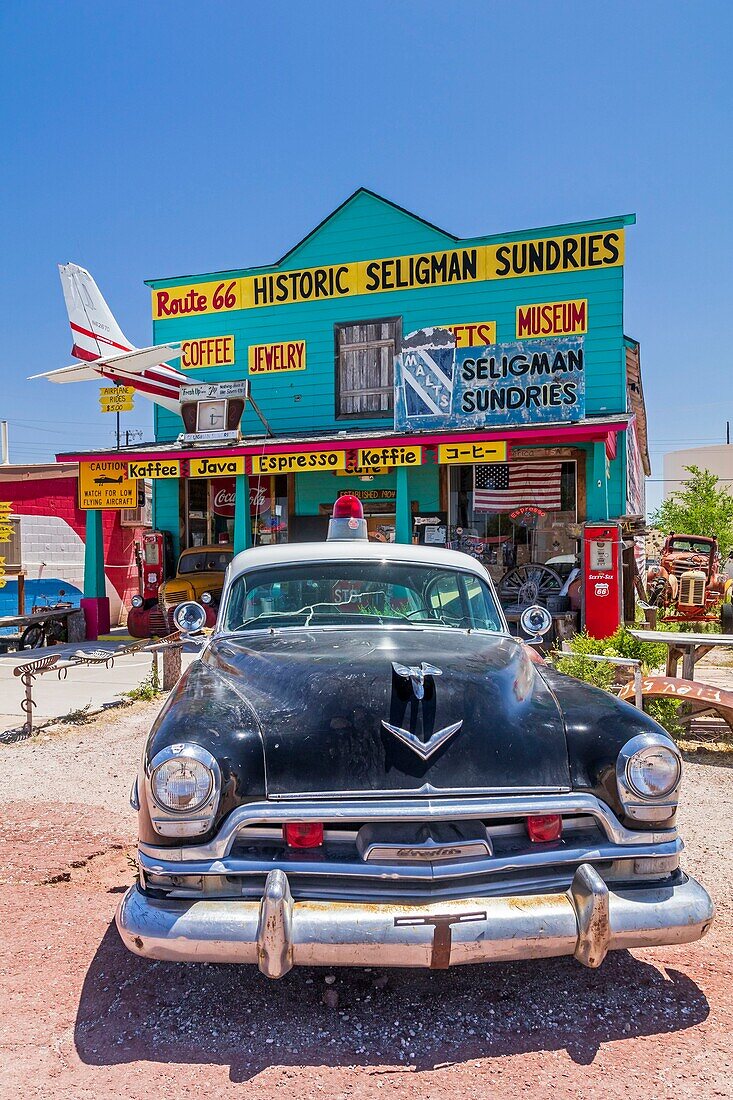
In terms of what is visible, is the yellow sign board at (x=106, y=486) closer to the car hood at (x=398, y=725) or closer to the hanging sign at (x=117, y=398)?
the hanging sign at (x=117, y=398)

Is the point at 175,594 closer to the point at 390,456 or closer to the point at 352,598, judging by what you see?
the point at 390,456

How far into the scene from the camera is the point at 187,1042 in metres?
2.61

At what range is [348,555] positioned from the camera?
452 cm

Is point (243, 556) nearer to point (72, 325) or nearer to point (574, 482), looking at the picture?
point (574, 482)

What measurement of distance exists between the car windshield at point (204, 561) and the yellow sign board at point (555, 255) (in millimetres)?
6973

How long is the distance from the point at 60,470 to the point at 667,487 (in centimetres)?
9098

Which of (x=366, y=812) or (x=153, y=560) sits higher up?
(x=153, y=560)

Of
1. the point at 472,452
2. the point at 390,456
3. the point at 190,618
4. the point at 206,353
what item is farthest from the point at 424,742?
the point at 206,353

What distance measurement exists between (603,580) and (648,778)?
8.78 metres

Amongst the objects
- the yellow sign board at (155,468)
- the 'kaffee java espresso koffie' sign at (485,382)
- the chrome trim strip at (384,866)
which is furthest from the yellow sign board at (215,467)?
the chrome trim strip at (384,866)

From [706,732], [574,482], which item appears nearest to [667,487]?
[574,482]

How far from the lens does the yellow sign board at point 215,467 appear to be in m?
13.2

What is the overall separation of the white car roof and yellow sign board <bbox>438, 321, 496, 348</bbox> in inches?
393

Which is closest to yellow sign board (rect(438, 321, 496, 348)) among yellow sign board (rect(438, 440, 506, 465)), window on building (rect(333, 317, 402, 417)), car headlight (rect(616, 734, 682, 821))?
window on building (rect(333, 317, 402, 417))
